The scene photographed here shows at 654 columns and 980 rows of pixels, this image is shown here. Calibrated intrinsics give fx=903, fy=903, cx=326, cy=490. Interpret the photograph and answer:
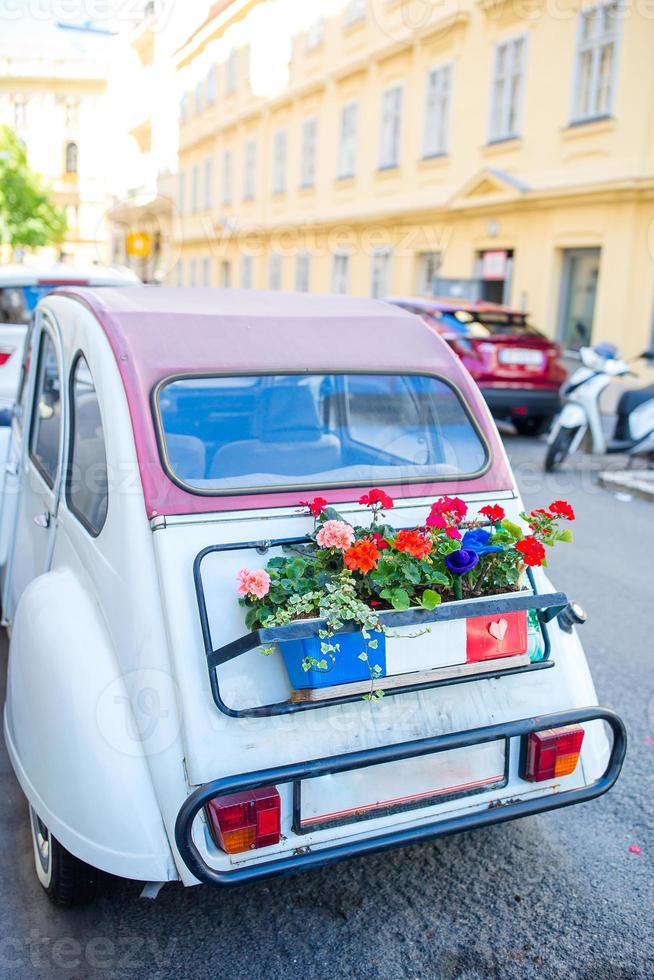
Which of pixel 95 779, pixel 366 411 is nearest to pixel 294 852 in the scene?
Answer: pixel 95 779

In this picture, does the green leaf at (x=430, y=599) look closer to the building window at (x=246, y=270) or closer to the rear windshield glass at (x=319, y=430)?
the rear windshield glass at (x=319, y=430)

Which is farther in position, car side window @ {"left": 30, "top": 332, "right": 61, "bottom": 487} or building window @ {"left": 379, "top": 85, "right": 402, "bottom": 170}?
building window @ {"left": 379, "top": 85, "right": 402, "bottom": 170}

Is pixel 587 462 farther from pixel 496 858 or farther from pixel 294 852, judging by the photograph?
pixel 294 852

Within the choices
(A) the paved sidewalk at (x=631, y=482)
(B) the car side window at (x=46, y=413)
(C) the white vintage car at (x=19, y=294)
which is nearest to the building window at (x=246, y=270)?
(A) the paved sidewalk at (x=631, y=482)

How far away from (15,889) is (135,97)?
15.6m

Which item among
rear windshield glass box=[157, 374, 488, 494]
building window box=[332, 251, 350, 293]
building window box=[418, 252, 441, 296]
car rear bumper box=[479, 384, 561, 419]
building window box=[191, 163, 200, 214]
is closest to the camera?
rear windshield glass box=[157, 374, 488, 494]

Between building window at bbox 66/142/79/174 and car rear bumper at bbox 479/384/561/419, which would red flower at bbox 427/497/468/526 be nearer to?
car rear bumper at bbox 479/384/561/419

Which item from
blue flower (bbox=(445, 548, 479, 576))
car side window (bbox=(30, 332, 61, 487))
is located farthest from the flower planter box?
car side window (bbox=(30, 332, 61, 487))

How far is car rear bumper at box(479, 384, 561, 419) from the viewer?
11.0m

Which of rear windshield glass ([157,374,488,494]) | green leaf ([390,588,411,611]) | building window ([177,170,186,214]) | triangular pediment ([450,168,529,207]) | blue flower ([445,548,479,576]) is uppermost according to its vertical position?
building window ([177,170,186,214])

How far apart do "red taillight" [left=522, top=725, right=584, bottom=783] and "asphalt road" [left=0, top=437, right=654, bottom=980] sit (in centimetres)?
47

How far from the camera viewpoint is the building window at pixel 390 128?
69.9 feet

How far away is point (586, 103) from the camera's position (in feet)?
50.8

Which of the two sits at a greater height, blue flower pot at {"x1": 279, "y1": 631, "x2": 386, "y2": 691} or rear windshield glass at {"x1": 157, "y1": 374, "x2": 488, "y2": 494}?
rear windshield glass at {"x1": 157, "y1": 374, "x2": 488, "y2": 494}
